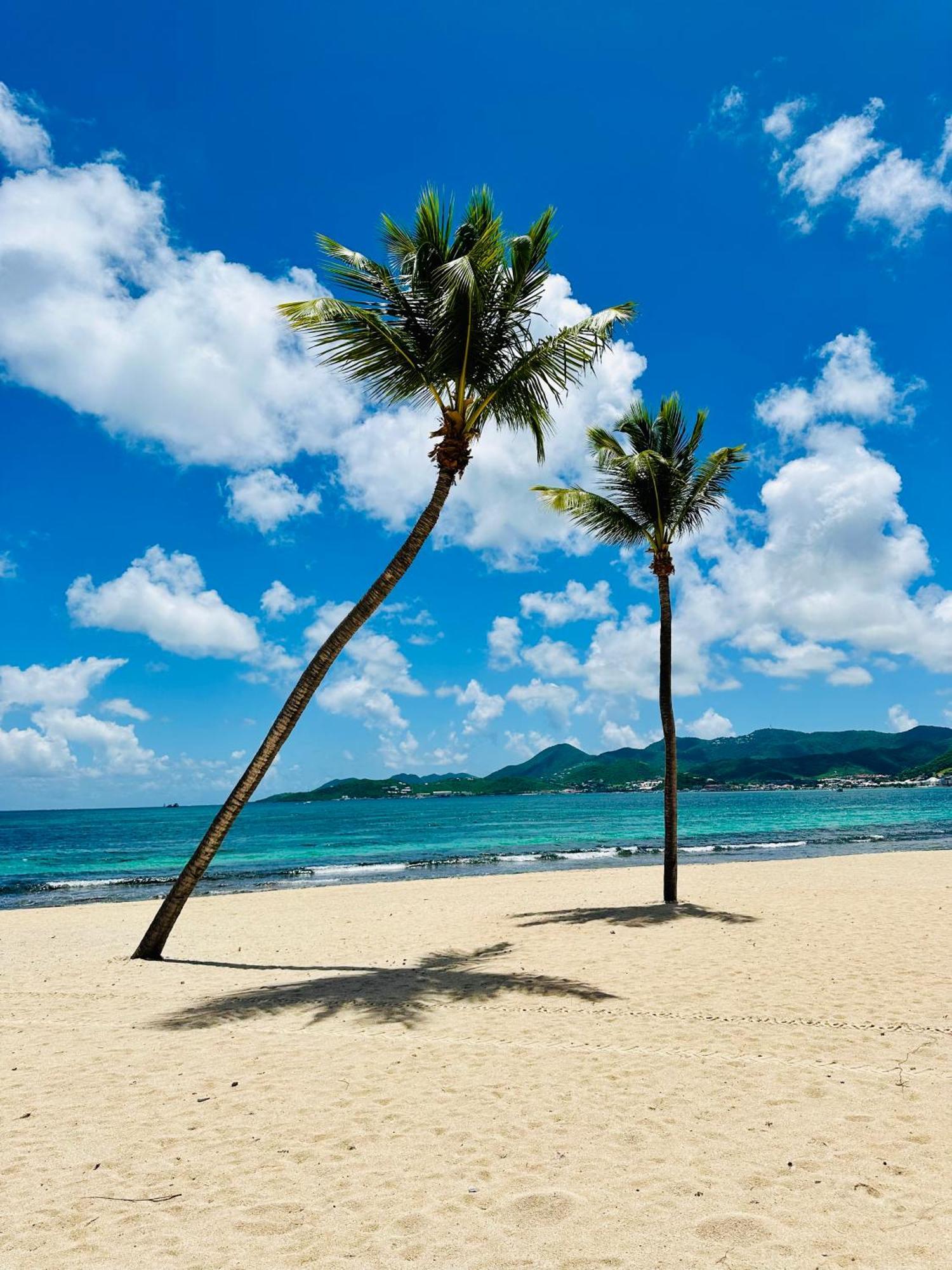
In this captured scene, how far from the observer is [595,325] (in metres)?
10.9

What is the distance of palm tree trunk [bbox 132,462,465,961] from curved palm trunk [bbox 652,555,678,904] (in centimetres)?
581

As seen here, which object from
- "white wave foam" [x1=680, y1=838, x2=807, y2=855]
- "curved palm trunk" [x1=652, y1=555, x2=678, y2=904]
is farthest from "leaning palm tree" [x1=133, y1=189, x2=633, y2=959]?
"white wave foam" [x1=680, y1=838, x2=807, y2=855]

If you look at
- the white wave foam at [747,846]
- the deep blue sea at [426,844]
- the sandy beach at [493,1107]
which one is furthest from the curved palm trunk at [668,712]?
the white wave foam at [747,846]

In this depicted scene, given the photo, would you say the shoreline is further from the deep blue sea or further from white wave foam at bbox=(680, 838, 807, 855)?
the deep blue sea

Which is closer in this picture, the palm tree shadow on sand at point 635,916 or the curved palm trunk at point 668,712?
the palm tree shadow on sand at point 635,916

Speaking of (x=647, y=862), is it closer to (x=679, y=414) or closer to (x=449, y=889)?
(x=449, y=889)

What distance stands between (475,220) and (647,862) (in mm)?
25800

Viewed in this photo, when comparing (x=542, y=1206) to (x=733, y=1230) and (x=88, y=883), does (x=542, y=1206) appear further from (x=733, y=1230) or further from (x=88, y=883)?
(x=88, y=883)

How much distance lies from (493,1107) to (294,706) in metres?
6.29

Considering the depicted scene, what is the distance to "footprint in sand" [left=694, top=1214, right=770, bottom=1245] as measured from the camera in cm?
349

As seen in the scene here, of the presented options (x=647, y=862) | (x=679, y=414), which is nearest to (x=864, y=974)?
(x=679, y=414)

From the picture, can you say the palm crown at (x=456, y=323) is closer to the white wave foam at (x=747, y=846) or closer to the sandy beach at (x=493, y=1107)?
the sandy beach at (x=493, y=1107)

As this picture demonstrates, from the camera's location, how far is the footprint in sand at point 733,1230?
349cm

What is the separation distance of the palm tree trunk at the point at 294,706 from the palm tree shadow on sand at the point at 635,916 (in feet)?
19.4
